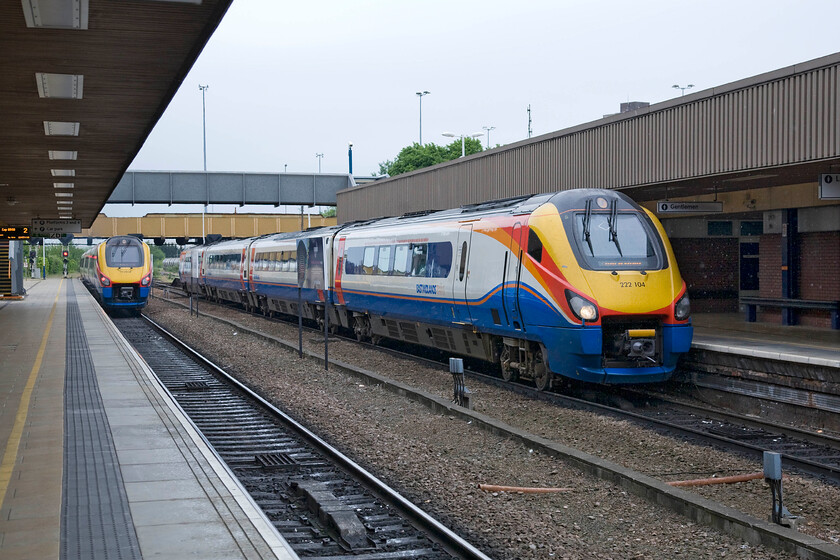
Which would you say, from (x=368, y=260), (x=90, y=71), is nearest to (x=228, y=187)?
(x=368, y=260)

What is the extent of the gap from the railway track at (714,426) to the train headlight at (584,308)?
53.5 inches

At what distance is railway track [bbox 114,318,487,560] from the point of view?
6.94 meters

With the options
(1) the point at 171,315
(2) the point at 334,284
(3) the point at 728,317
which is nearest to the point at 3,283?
(1) the point at 171,315

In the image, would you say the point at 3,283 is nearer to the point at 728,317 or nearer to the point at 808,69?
the point at 728,317

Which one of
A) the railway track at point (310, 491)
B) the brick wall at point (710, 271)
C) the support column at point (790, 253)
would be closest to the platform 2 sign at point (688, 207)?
the support column at point (790, 253)

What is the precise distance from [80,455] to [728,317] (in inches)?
682

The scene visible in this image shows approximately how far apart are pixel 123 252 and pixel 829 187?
26673mm

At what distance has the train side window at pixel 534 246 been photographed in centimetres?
1302

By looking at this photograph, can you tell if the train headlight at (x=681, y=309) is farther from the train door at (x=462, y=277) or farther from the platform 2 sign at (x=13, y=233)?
the platform 2 sign at (x=13, y=233)

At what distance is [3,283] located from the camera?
4519 cm

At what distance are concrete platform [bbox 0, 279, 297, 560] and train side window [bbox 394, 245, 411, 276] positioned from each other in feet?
18.6

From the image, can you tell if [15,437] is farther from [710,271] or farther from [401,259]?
[710,271]

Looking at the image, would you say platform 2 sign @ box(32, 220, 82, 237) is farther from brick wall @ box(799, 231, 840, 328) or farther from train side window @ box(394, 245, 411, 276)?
brick wall @ box(799, 231, 840, 328)

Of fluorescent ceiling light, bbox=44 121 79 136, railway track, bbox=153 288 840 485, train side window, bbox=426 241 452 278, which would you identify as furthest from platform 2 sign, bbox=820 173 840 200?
fluorescent ceiling light, bbox=44 121 79 136
